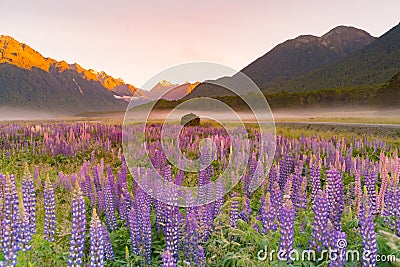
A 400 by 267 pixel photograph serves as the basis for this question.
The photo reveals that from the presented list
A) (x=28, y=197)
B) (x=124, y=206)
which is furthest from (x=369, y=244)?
(x=28, y=197)

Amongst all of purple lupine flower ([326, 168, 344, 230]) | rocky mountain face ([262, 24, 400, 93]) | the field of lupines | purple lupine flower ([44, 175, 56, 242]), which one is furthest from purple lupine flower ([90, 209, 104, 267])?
rocky mountain face ([262, 24, 400, 93])

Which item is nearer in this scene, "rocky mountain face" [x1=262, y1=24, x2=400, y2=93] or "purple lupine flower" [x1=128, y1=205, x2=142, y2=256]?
"purple lupine flower" [x1=128, y1=205, x2=142, y2=256]

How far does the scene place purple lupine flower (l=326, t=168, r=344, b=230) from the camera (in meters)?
4.47

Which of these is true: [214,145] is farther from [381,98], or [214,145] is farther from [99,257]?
[381,98]

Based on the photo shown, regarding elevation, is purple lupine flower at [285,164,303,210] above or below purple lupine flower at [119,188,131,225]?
above

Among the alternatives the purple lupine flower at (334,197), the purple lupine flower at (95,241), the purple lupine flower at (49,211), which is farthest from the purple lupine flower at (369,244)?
the purple lupine flower at (49,211)

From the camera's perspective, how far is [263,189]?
6.71m

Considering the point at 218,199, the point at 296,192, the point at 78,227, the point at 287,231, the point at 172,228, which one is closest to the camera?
the point at 287,231

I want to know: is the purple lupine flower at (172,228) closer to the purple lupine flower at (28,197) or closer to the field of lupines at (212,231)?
the field of lupines at (212,231)

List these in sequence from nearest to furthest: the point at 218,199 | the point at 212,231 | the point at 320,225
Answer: the point at 320,225
the point at 212,231
the point at 218,199

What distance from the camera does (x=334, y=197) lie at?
477 centimetres

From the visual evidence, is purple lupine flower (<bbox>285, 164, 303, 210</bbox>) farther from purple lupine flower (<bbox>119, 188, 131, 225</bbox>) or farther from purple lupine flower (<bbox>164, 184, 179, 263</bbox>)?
purple lupine flower (<bbox>119, 188, 131, 225</bbox>)


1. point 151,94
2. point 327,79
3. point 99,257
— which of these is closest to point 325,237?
point 99,257

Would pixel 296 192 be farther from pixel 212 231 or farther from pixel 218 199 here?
pixel 212 231
